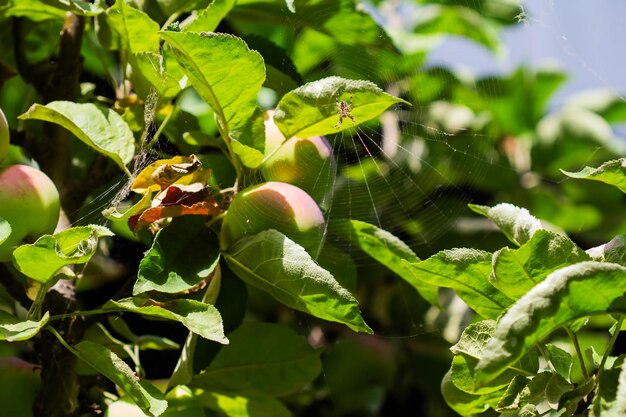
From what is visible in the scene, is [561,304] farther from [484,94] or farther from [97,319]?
[484,94]

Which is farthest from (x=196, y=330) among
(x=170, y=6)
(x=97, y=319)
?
(x=170, y=6)

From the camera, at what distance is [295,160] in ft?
3.22

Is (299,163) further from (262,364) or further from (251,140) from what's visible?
(262,364)

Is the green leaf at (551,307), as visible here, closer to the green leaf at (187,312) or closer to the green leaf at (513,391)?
the green leaf at (513,391)

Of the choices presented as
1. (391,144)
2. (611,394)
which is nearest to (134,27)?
(611,394)

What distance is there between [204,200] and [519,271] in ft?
1.16

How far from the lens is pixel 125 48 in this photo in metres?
1.03

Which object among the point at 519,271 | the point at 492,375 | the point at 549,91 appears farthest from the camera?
the point at 549,91

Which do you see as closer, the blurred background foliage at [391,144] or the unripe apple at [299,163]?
the unripe apple at [299,163]

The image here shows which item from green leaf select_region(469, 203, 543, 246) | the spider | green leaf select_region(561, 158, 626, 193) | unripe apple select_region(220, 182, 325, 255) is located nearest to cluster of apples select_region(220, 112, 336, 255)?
unripe apple select_region(220, 182, 325, 255)

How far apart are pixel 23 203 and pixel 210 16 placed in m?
0.31

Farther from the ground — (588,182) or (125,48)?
(125,48)

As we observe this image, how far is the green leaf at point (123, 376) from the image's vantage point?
0.76 metres

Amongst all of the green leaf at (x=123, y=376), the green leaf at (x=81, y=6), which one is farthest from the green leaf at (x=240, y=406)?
the green leaf at (x=81, y=6)
